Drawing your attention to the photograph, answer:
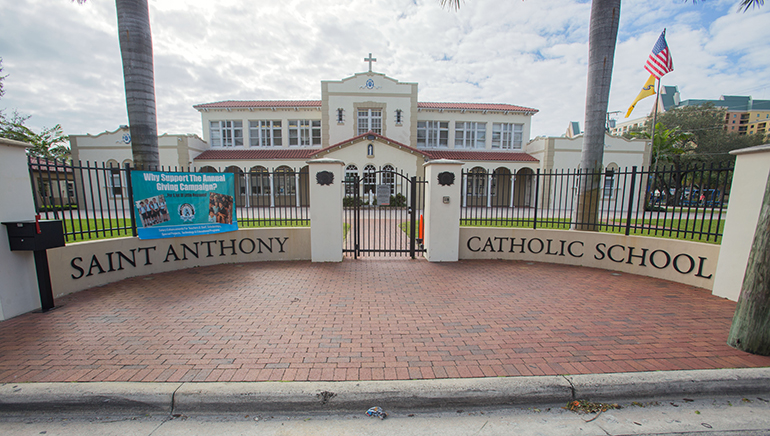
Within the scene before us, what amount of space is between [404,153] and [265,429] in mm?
21252

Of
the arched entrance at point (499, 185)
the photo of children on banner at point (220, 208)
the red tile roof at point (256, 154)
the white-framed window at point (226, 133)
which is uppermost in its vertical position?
the white-framed window at point (226, 133)

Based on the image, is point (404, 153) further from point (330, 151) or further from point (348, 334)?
point (348, 334)

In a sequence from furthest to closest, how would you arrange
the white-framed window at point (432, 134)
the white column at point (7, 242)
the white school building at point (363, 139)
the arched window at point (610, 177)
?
→ the white-framed window at point (432, 134)
the white school building at point (363, 139)
the arched window at point (610, 177)
the white column at point (7, 242)

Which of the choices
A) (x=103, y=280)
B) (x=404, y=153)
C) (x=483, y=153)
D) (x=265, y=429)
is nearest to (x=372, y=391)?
(x=265, y=429)

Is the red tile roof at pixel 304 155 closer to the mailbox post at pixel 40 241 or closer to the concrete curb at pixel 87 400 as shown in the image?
the mailbox post at pixel 40 241

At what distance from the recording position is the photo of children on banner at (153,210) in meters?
6.58

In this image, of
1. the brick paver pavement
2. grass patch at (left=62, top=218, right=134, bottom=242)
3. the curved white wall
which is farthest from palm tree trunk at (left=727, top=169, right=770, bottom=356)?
grass patch at (left=62, top=218, right=134, bottom=242)

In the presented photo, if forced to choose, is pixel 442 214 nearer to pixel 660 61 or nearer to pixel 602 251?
pixel 602 251

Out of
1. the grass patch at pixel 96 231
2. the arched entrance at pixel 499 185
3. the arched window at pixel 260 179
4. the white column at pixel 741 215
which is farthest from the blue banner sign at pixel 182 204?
the white column at pixel 741 215

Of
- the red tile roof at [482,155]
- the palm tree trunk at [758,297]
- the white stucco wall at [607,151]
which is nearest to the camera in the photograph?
the palm tree trunk at [758,297]

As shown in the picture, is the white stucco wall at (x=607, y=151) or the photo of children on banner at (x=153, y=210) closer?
the photo of children on banner at (x=153, y=210)

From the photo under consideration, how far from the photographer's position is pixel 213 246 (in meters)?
7.50

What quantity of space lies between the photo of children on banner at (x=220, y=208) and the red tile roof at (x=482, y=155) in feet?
59.5

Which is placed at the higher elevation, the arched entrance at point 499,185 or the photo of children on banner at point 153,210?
the arched entrance at point 499,185
